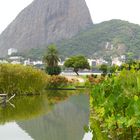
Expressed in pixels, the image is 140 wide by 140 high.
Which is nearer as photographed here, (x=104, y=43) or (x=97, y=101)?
(x=97, y=101)

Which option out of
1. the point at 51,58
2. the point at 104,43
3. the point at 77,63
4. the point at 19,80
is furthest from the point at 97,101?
the point at 104,43

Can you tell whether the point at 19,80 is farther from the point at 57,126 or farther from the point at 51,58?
the point at 51,58

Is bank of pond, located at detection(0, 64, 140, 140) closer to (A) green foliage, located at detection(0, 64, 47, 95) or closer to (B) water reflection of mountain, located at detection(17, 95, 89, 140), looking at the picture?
(A) green foliage, located at detection(0, 64, 47, 95)

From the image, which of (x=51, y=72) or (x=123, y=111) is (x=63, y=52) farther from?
(x=123, y=111)

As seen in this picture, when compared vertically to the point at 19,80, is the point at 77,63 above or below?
above

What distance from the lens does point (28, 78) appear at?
125ft

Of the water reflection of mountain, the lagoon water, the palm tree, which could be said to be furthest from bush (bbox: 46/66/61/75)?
the water reflection of mountain

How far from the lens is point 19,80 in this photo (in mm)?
37719

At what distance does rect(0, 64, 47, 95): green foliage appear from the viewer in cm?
3716

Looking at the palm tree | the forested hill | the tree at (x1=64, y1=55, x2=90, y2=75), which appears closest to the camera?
the palm tree

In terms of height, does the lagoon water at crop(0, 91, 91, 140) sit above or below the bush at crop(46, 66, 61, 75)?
below

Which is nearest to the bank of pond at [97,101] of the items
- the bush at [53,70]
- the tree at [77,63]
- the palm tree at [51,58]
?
the bush at [53,70]

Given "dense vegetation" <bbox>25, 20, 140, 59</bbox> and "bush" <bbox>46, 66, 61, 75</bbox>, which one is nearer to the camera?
"bush" <bbox>46, 66, 61, 75</bbox>

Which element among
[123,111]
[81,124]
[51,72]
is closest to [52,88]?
[51,72]
